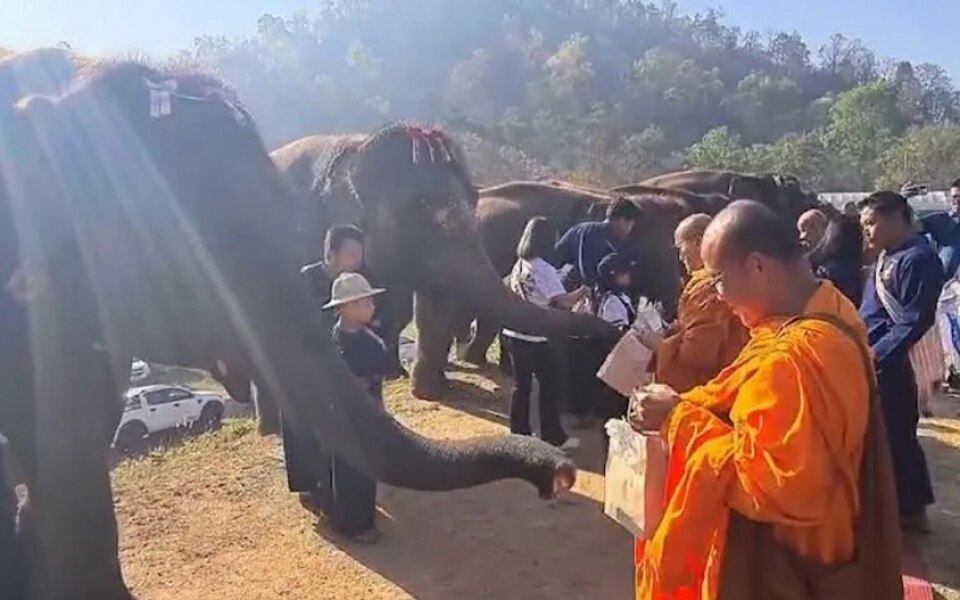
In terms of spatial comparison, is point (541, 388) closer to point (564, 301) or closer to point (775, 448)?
point (564, 301)

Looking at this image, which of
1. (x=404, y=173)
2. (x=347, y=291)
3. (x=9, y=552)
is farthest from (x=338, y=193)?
(x=9, y=552)

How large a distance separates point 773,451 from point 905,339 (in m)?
2.53

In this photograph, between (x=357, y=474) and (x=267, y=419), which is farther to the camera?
(x=267, y=419)

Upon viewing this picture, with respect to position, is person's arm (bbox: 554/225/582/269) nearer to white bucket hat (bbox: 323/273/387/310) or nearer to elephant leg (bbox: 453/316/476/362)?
elephant leg (bbox: 453/316/476/362)

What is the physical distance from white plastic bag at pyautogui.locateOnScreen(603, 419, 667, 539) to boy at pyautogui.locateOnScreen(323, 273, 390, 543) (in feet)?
6.84

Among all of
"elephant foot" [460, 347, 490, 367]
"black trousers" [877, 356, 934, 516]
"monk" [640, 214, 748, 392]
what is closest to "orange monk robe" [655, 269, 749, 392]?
"monk" [640, 214, 748, 392]

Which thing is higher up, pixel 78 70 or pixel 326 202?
pixel 78 70

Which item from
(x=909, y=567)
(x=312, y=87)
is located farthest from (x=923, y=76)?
(x=909, y=567)

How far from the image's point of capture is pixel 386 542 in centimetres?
512

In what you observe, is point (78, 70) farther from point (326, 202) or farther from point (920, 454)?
point (920, 454)

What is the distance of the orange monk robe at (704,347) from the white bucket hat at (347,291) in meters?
1.74

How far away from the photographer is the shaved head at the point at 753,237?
253 centimetres

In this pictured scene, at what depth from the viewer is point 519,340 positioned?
245 inches

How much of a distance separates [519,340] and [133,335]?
276cm
